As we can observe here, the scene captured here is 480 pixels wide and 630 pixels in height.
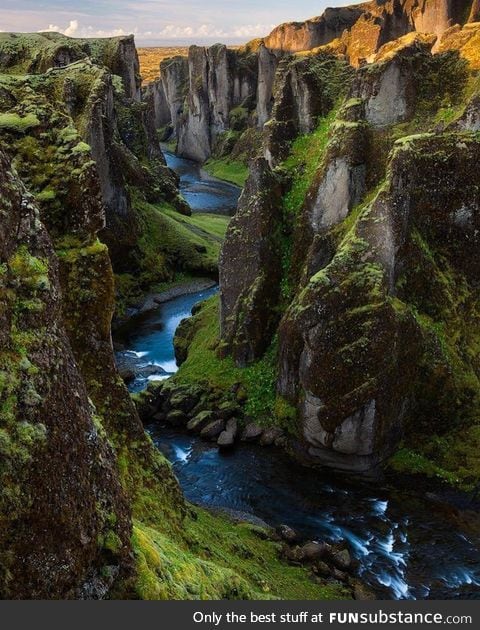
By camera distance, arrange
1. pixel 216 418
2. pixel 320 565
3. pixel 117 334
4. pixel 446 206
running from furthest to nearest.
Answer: pixel 117 334
pixel 216 418
pixel 446 206
pixel 320 565

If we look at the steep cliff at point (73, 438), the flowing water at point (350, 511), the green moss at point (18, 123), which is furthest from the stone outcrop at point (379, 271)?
the green moss at point (18, 123)

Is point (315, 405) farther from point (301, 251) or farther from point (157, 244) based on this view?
point (157, 244)

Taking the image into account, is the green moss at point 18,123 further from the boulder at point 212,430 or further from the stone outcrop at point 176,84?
the stone outcrop at point 176,84

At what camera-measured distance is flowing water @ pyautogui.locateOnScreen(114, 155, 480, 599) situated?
2503 centimetres

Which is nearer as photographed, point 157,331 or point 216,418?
point 216,418

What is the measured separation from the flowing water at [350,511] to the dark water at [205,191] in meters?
73.0

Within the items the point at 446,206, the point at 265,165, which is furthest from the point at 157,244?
the point at 446,206

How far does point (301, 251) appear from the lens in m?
40.7

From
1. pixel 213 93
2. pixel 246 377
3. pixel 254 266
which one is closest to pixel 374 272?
pixel 254 266

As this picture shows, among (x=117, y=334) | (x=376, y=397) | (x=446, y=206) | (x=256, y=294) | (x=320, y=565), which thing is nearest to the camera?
(x=320, y=565)

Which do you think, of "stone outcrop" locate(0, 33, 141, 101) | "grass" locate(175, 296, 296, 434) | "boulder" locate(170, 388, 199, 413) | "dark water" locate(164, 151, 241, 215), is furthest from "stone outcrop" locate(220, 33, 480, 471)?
"dark water" locate(164, 151, 241, 215)

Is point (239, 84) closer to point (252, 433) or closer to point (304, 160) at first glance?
point (304, 160)

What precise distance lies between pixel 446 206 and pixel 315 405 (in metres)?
13.8

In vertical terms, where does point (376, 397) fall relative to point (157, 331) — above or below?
above
